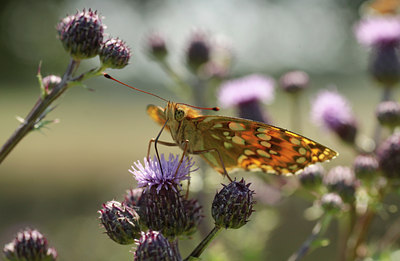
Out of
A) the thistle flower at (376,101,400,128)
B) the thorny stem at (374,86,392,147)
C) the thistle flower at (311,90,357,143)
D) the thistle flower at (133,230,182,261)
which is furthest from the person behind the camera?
the thistle flower at (311,90,357,143)

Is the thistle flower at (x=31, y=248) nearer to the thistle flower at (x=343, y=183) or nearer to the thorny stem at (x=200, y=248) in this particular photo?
the thorny stem at (x=200, y=248)

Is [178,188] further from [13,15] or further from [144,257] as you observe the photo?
[13,15]

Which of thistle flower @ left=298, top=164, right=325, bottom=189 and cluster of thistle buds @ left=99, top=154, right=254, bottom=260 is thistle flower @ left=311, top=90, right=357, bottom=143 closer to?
thistle flower @ left=298, top=164, right=325, bottom=189

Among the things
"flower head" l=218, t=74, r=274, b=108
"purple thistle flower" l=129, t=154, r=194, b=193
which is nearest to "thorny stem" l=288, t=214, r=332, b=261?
"purple thistle flower" l=129, t=154, r=194, b=193

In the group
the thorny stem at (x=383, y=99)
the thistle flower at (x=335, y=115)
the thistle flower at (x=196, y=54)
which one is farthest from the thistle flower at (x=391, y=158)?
the thistle flower at (x=196, y=54)

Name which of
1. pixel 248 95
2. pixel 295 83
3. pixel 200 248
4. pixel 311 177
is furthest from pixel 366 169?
pixel 295 83

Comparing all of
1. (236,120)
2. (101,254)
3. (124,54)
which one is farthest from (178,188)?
(101,254)
